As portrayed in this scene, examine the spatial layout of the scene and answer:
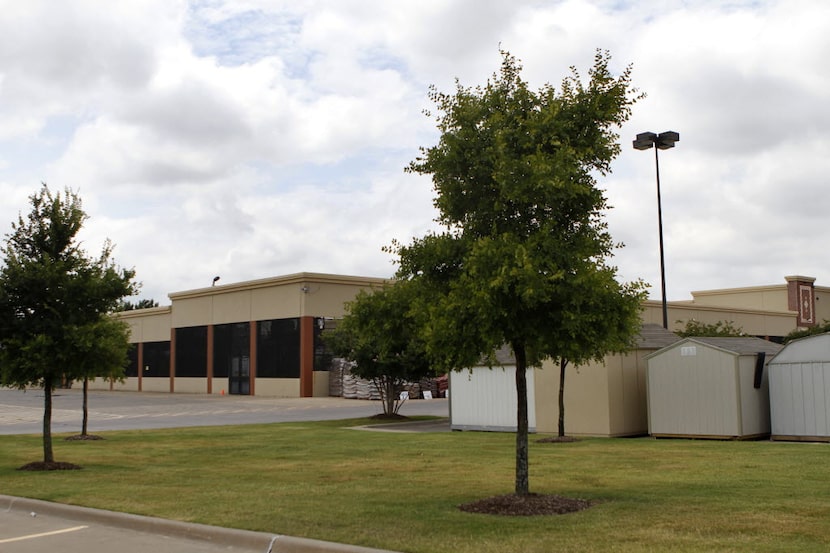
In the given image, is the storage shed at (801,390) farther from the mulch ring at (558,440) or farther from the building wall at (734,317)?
the building wall at (734,317)

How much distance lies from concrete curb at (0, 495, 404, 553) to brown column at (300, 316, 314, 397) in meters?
38.4

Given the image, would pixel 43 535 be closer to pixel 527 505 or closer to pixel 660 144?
pixel 527 505

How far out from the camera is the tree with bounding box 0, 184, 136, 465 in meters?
16.3

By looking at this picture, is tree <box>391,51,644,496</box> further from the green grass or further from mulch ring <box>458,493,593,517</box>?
the green grass

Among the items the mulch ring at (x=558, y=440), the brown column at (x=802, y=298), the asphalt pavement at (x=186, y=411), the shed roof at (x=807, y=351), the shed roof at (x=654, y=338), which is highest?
the brown column at (x=802, y=298)

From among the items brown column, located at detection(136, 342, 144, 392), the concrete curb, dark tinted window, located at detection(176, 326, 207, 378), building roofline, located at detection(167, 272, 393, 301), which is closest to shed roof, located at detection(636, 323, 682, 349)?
the concrete curb

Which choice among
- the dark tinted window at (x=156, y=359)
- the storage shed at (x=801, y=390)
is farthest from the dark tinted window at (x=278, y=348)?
the storage shed at (x=801, y=390)

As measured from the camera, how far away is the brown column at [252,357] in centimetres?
5469

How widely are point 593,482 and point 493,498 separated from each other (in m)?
2.77

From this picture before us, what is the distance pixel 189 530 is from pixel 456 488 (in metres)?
4.46

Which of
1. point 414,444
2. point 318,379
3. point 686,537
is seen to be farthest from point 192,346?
point 686,537

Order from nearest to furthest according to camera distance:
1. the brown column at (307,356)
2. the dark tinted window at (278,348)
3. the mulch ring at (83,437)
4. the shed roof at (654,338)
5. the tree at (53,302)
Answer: the tree at (53,302) → the shed roof at (654,338) → the mulch ring at (83,437) → the brown column at (307,356) → the dark tinted window at (278,348)

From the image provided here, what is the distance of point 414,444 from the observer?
21656mm

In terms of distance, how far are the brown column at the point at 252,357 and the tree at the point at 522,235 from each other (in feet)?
147
